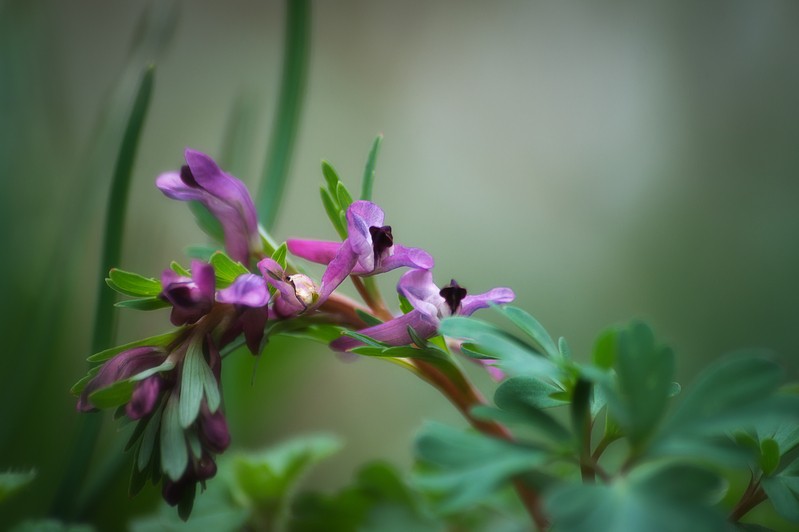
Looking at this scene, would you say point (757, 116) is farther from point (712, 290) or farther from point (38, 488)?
point (38, 488)

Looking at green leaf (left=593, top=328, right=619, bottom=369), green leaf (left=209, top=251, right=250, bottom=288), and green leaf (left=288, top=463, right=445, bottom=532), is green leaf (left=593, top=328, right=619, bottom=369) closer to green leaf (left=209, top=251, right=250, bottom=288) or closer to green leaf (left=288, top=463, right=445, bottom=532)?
green leaf (left=209, top=251, right=250, bottom=288)

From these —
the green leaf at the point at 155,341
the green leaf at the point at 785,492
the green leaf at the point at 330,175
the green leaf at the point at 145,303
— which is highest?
the green leaf at the point at 330,175

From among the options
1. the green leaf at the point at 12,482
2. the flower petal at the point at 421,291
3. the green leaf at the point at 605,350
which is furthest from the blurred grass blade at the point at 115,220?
the green leaf at the point at 605,350

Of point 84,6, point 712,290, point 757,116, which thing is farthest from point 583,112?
point 84,6

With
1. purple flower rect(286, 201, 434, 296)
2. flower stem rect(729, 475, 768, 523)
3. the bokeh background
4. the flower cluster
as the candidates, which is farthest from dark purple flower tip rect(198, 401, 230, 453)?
the bokeh background

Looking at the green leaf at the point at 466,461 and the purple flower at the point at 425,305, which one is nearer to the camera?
the green leaf at the point at 466,461

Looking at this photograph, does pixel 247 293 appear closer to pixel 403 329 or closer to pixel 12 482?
pixel 403 329

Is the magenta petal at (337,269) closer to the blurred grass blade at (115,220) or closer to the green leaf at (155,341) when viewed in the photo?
the green leaf at (155,341)
